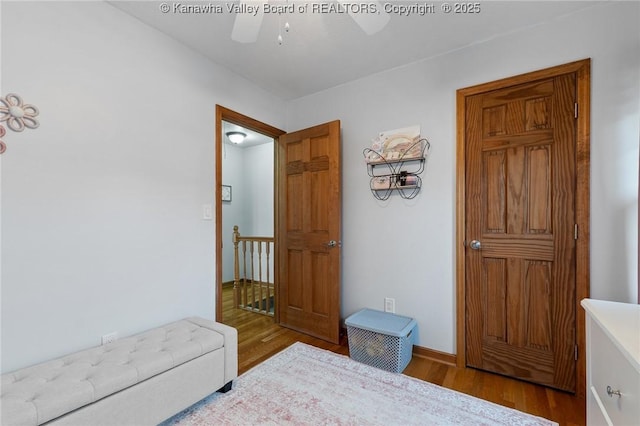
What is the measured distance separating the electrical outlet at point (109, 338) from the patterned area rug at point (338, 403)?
0.60 meters

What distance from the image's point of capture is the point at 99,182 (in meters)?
1.78

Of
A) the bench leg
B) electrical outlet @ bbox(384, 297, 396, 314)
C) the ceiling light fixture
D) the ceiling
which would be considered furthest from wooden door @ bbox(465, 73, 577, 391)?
the ceiling light fixture

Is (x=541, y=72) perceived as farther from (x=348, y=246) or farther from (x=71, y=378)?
(x=71, y=378)

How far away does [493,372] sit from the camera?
85.1 inches

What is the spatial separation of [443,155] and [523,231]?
0.81 meters

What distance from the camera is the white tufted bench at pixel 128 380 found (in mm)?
1195

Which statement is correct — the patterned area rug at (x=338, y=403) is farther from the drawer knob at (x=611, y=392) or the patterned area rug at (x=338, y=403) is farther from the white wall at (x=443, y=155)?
the drawer knob at (x=611, y=392)

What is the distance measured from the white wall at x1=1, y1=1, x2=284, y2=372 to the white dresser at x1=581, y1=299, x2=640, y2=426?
2379mm

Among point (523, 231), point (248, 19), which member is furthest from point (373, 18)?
point (523, 231)

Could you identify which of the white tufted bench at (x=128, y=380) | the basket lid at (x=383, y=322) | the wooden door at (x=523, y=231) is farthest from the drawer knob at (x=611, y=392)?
the white tufted bench at (x=128, y=380)

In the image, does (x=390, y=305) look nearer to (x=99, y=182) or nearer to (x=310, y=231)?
(x=310, y=231)

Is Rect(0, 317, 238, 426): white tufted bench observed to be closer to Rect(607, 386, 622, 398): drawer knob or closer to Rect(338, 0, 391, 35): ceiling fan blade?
Rect(607, 386, 622, 398): drawer knob

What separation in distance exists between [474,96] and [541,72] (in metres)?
0.42

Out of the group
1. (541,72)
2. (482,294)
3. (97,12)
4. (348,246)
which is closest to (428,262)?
(482,294)
